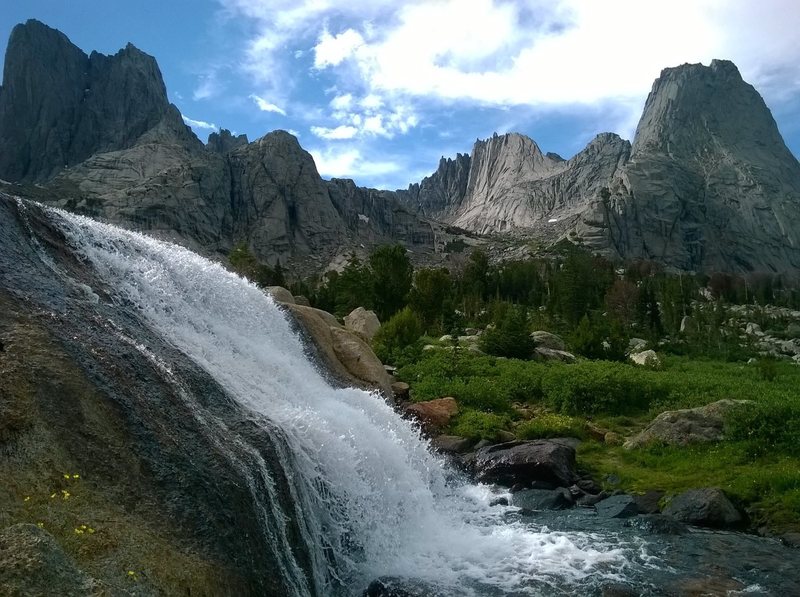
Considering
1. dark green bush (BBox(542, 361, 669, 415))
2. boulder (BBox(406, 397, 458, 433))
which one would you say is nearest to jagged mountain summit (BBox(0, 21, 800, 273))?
boulder (BBox(406, 397, 458, 433))

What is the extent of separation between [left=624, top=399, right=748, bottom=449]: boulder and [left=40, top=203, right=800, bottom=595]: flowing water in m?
4.95

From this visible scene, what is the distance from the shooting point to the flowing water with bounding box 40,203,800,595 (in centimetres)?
1032

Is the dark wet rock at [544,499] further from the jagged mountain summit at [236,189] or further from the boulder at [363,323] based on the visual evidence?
the jagged mountain summit at [236,189]

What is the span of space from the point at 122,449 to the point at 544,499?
11202 mm

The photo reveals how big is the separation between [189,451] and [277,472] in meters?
1.49

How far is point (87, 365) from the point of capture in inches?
329

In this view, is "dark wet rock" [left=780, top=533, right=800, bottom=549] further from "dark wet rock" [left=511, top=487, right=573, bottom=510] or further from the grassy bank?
"dark wet rock" [left=511, top=487, right=573, bottom=510]

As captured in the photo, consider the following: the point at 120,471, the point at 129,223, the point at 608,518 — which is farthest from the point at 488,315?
the point at 129,223

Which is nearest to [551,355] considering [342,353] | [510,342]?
[510,342]

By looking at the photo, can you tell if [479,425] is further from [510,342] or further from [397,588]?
[510,342]

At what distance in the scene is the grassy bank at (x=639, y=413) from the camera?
15.2m

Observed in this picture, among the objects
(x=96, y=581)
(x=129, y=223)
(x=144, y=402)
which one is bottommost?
(x=96, y=581)

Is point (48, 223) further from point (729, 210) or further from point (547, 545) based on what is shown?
point (729, 210)

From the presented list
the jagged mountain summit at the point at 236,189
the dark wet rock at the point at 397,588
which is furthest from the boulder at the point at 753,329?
the jagged mountain summit at the point at 236,189
